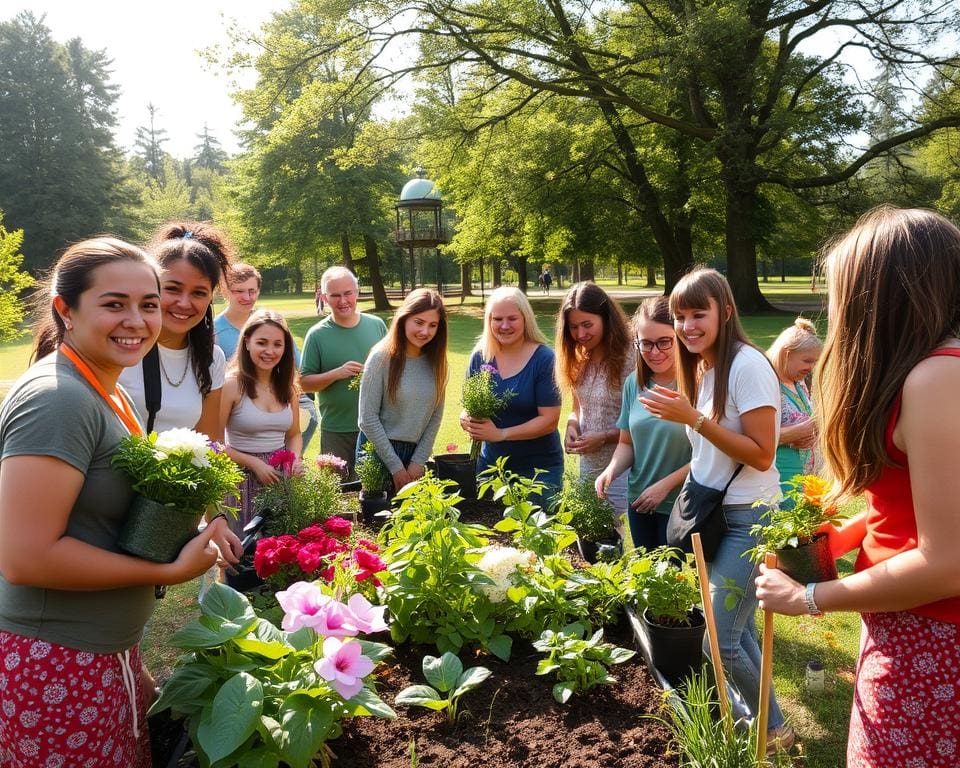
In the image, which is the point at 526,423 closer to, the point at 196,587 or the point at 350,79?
the point at 196,587

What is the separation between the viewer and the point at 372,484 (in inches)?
165

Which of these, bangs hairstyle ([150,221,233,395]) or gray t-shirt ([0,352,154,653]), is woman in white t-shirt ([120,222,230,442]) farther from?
gray t-shirt ([0,352,154,653])

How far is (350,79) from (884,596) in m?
20.0

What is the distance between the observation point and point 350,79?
61.4ft

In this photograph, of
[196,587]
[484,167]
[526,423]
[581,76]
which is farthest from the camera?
[484,167]

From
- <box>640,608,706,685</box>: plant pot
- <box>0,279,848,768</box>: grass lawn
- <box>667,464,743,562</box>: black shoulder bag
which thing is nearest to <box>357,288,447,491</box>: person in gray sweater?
<box>0,279,848,768</box>: grass lawn

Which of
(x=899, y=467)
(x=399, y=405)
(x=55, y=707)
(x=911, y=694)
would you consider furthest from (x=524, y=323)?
(x=55, y=707)

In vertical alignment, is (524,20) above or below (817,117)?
above

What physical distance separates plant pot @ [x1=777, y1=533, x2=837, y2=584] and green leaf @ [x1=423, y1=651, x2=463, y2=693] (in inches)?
39.8

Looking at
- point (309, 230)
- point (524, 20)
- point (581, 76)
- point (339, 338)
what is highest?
point (524, 20)

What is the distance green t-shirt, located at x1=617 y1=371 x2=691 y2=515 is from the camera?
134 inches

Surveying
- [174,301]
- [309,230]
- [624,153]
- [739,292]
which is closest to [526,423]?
[174,301]

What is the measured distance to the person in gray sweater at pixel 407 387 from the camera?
4156mm

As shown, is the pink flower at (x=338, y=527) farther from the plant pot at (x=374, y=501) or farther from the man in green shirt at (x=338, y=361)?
the man in green shirt at (x=338, y=361)
